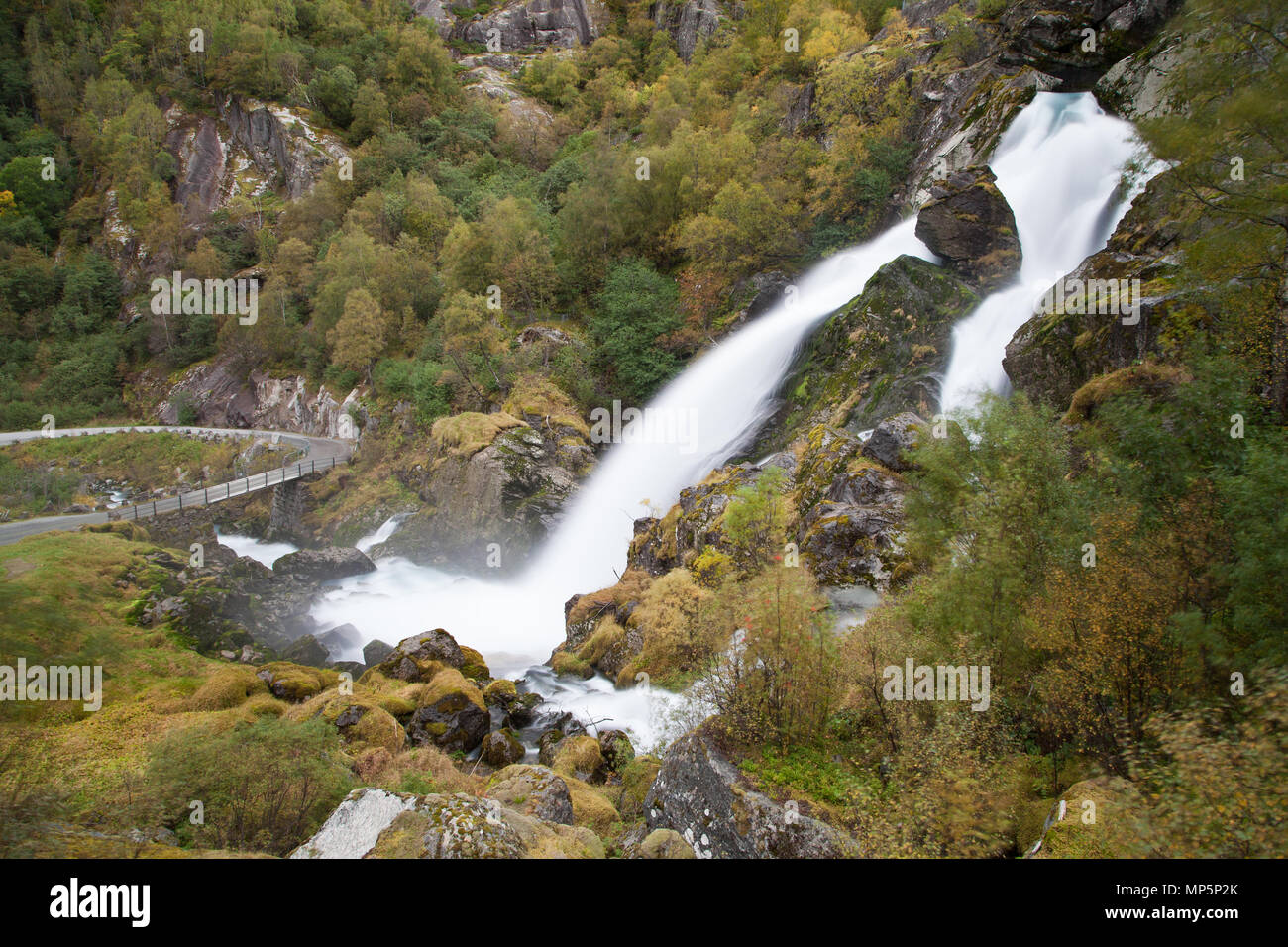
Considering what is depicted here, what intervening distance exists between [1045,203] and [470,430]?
26.2 metres

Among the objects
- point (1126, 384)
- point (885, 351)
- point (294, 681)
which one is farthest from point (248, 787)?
point (885, 351)

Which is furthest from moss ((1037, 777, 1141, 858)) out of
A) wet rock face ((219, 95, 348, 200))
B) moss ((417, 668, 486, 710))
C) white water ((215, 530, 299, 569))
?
wet rock face ((219, 95, 348, 200))

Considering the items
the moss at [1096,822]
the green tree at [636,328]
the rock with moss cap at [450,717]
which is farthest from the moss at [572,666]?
the green tree at [636,328]

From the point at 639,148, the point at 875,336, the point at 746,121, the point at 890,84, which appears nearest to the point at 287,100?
the point at 639,148

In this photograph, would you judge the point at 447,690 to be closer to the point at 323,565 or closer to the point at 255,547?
the point at 323,565

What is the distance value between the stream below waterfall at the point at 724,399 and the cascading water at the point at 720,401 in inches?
2.4

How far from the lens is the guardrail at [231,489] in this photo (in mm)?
28797

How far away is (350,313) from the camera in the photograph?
4066 centimetres

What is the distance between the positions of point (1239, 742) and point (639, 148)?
1649 inches

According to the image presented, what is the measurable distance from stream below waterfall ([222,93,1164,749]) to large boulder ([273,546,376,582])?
1.89ft

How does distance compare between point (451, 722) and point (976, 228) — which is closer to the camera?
point (451, 722)

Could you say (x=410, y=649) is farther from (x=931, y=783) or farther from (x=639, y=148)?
(x=639, y=148)

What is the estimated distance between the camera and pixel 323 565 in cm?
2833
